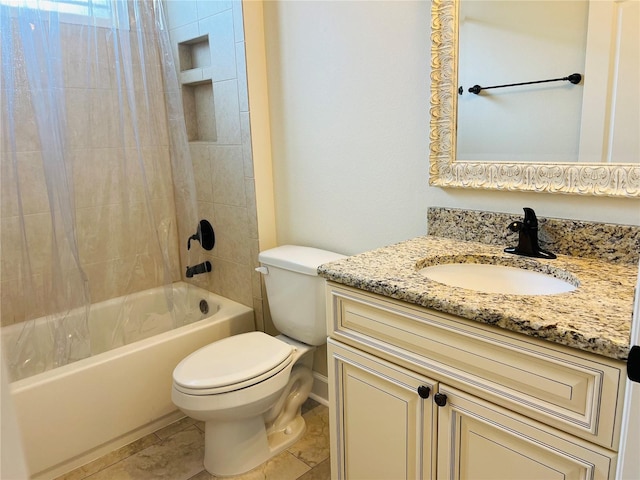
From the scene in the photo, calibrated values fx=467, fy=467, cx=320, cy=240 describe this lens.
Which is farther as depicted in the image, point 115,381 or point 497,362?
point 115,381

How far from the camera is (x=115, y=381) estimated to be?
1.89 m

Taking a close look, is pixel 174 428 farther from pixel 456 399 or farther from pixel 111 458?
pixel 456 399

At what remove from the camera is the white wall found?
1.56 m

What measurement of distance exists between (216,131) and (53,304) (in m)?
1.08

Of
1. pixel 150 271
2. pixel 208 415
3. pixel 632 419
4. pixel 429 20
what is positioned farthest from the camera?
pixel 150 271

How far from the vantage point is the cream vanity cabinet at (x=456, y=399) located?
0.89 m

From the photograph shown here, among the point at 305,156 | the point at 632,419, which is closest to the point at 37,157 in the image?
the point at 305,156

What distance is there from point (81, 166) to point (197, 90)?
792 mm

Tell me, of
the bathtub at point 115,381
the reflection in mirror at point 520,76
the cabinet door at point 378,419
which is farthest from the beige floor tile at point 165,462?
the reflection in mirror at point 520,76

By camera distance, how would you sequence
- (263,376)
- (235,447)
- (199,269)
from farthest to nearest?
(199,269), (235,447), (263,376)

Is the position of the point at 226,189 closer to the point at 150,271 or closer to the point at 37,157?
the point at 150,271

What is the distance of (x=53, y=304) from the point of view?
6.21 feet

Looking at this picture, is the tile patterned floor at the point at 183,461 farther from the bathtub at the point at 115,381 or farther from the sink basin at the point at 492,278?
the sink basin at the point at 492,278

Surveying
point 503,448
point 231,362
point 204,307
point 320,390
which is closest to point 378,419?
point 503,448
